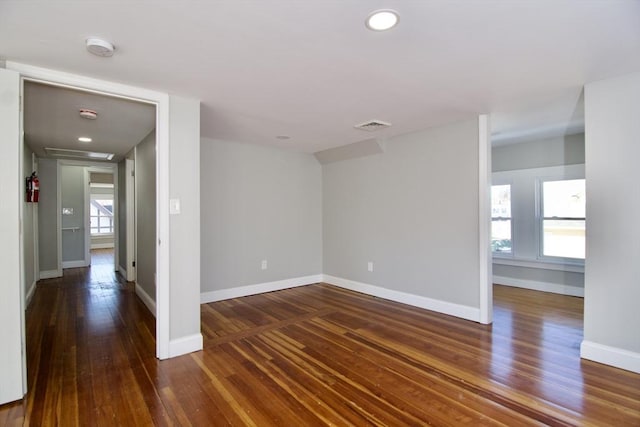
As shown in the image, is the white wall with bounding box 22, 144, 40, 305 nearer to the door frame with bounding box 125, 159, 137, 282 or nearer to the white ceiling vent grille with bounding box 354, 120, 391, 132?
the door frame with bounding box 125, 159, 137, 282

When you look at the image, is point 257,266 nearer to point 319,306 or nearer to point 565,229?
point 319,306

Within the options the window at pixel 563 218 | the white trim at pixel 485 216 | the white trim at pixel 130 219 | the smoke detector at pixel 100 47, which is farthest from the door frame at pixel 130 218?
the window at pixel 563 218

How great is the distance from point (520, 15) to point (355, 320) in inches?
122

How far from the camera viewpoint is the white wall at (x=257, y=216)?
4445 mm

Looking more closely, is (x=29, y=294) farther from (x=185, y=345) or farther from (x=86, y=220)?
(x=86, y=220)

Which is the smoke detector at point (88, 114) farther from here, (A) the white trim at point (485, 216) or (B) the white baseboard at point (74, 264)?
(B) the white baseboard at point (74, 264)

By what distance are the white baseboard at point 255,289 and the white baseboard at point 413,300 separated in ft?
1.43

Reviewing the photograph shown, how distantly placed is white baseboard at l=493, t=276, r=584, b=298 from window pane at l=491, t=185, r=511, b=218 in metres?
1.09

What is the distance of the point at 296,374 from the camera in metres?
2.45

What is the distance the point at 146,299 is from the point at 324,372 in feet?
9.80

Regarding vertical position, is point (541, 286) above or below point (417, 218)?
below

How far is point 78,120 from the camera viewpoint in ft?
11.3

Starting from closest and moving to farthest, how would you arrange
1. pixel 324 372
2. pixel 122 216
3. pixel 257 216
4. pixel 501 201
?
pixel 324 372 → pixel 257 216 → pixel 501 201 → pixel 122 216


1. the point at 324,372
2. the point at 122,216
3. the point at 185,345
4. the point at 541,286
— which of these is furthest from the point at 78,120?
the point at 541,286
